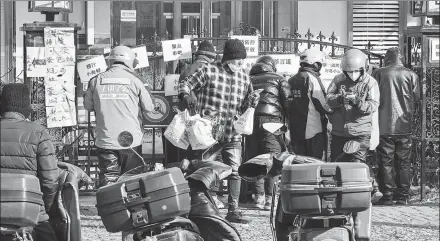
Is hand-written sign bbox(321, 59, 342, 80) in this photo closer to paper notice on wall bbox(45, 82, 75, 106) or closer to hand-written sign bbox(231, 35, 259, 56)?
hand-written sign bbox(231, 35, 259, 56)

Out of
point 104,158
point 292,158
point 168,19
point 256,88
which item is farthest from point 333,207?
point 168,19

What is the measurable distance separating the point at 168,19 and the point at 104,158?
10101 mm

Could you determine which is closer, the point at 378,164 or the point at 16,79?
the point at 378,164

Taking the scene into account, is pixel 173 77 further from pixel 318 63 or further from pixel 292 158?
pixel 292 158

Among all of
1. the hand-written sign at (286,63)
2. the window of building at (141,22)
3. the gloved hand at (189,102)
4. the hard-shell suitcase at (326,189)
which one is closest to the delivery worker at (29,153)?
the hard-shell suitcase at (326,189)

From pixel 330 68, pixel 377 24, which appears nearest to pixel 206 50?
pixel 330 68

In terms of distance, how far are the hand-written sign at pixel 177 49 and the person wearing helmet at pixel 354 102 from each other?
8.01 ft

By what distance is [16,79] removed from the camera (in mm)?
16594

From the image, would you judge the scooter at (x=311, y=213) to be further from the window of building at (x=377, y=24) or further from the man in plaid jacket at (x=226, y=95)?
the window of building at (x=377, y=24)

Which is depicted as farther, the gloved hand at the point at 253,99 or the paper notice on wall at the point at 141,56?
the paper notice on wall at the point at 141,56

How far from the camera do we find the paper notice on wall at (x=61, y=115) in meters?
11.7

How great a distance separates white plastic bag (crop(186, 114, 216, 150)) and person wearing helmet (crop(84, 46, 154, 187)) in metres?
0.92

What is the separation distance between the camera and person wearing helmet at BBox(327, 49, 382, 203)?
10.3 metres

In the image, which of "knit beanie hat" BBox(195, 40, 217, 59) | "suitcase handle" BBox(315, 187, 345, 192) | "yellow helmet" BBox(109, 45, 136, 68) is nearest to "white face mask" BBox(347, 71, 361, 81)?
"knit beanie hat" BBox(195, 40, 217, 59)
